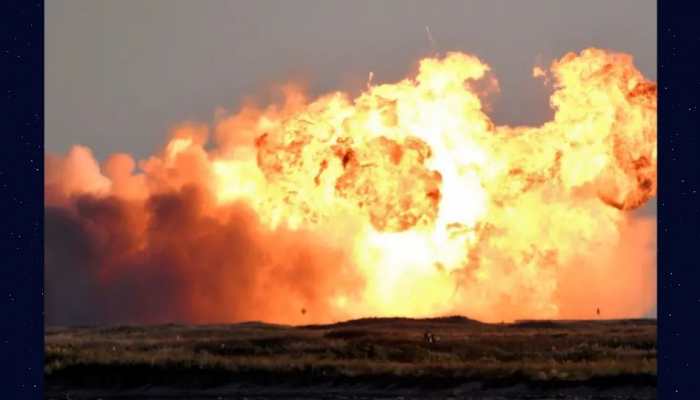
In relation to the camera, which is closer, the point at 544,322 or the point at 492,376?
the point at 492,376

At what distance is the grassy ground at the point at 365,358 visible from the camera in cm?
6862

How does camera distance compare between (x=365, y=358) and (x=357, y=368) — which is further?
(x=365, y=358)

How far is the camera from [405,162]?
92500 mm

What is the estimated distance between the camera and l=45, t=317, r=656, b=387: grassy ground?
68.6m

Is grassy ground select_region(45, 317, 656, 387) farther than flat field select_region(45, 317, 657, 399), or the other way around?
grassy ground select_region(45, 317, 656, 387)

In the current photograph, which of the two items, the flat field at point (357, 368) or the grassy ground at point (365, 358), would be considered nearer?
the flat field at point (357, 368)

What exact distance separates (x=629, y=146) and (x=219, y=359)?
92.5 ft

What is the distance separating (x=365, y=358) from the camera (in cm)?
7806
